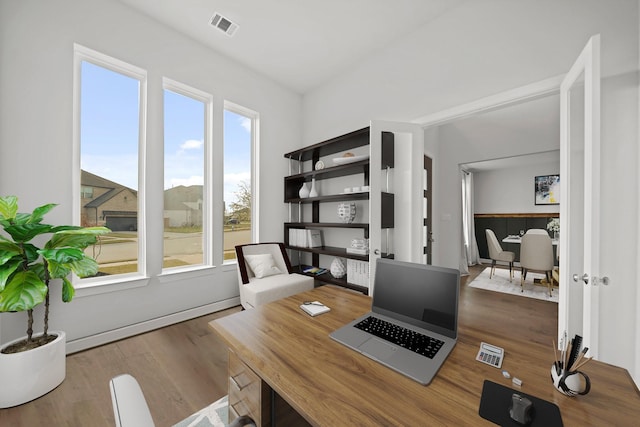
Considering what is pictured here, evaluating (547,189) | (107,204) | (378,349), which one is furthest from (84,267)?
(547,189)

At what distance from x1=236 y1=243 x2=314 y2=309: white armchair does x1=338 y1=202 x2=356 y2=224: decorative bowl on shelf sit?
85cm

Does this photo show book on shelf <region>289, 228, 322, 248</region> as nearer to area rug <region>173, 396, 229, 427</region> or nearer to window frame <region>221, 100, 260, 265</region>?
window frame <region>221, 100, 260, 265</region>

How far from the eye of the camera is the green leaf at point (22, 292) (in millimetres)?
1495

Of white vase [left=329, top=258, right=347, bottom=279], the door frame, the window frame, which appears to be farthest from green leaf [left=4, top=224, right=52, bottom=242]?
the door frame

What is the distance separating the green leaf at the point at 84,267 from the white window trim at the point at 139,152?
61 centimetres

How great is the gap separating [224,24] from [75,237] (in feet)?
8.02

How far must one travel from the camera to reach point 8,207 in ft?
5.24

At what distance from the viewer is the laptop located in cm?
87

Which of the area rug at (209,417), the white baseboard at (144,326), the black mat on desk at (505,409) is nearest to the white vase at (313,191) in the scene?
the white baseboard at (144,326)

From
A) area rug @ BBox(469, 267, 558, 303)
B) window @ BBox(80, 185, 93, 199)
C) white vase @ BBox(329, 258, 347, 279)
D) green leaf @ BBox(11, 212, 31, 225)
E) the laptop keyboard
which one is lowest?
area rug @ BBox(469, 267, 558, 303)

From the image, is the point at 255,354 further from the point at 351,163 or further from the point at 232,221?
the point at 232,221

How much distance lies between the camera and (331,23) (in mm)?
2619

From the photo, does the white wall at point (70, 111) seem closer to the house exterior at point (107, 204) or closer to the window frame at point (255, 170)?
the house exterior at point (107, 204)

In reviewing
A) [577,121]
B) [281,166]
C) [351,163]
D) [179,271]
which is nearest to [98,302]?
[179,271]
